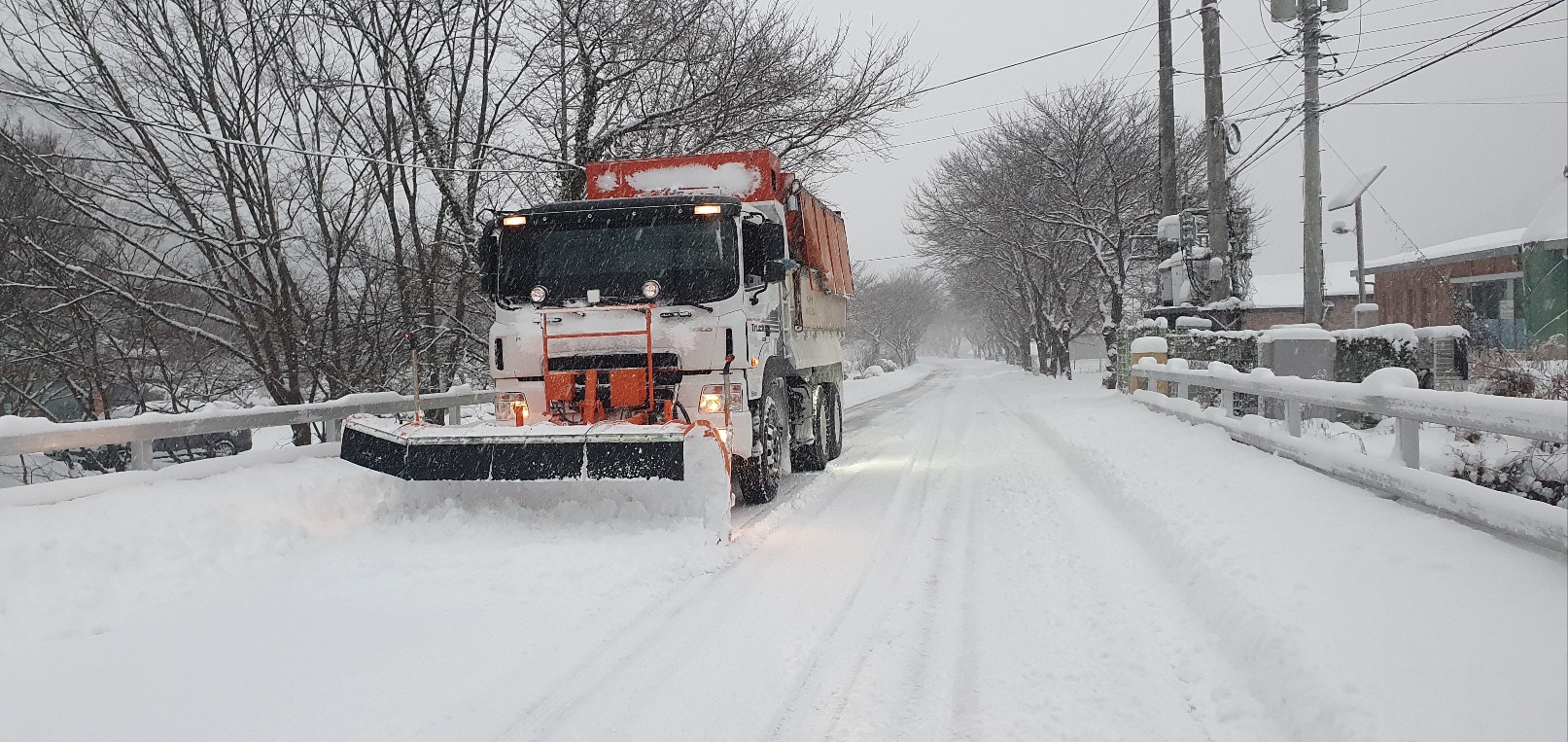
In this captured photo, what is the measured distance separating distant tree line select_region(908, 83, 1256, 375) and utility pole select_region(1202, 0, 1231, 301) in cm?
734

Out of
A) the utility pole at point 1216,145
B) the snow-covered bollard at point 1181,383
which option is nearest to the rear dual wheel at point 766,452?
the snow-covered bollard at point 1181,383

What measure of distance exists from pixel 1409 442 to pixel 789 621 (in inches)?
133

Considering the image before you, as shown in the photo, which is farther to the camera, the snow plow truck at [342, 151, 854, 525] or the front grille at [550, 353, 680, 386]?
the front grille at [550, 353, 680, 386]

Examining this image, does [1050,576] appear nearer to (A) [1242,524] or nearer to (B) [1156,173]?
(A) [1242,524]

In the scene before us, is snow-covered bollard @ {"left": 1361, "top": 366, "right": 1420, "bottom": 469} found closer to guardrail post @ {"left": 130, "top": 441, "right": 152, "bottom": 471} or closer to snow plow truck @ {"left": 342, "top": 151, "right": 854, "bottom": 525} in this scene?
snow plow truck @ {"left": 342, "top": 151, "right": 854, "bottom": 525}

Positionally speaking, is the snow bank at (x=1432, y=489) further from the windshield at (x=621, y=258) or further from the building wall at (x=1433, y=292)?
the windshield at (x=621, y=258)

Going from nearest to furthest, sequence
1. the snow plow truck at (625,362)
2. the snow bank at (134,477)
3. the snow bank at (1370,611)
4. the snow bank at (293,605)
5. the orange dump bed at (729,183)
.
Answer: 1. the snow bank at (1370,611)
2. the snow bank at (293,605)
3. the snow bank at (134,477)
4. the snow plow truck at (625,362)
5. the orange dump bed at (729,183)

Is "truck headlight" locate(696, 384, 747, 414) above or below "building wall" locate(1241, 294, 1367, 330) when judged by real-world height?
below

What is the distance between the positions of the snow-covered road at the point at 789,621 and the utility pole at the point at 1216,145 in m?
9.14

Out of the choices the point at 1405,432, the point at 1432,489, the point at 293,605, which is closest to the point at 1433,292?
the point at 1405,432

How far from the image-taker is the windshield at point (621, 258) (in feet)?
24.7

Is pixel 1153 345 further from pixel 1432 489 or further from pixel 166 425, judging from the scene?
pixel 166 425

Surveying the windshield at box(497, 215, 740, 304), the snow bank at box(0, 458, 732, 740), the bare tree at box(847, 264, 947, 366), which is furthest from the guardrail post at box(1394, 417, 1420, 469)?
the bare tree at box(847, 264, 947, 366)

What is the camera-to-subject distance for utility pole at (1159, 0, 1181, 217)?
17516 millimetres
